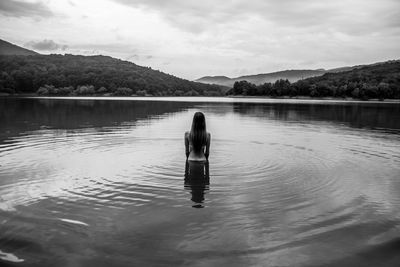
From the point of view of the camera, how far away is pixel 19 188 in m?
11.2

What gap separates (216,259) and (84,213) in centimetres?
412

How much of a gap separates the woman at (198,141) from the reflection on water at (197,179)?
31cm

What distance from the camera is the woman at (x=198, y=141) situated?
1457 cm

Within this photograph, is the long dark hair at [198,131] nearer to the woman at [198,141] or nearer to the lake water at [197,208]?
the woman at [198,141]

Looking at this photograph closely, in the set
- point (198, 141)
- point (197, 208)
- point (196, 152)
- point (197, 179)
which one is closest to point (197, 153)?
point (196, 152)

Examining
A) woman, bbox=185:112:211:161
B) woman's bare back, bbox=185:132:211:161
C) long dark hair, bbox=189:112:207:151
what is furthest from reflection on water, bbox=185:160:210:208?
long dark hair, bbox=189:112:207:151

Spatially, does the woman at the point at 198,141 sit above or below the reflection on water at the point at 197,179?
above

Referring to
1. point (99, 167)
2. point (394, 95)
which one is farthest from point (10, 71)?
point (99, 167)

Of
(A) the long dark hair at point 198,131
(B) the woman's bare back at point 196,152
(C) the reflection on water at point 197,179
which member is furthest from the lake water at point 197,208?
Result: (A) the long dark hair at point 198,131

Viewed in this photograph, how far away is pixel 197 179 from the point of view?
1258 centimetres

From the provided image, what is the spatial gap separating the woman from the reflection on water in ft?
1.02

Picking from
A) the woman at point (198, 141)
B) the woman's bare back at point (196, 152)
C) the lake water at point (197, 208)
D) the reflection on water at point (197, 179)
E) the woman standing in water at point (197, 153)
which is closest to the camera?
the lake water at point (197, 208)

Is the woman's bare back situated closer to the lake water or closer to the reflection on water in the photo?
the reflection on water

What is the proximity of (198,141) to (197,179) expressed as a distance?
2782 millimetres
